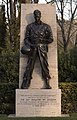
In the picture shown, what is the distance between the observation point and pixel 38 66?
40.9ft

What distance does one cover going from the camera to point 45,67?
1234 centimetres

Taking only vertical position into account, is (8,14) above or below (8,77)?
above

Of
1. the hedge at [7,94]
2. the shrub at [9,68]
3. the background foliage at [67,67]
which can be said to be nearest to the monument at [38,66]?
the hedge at [7,94]

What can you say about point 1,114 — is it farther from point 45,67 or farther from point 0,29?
point 0,29

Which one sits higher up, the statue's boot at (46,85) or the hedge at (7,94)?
the statue's boot at (46,85)

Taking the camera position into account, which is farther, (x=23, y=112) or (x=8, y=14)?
(x=8, y=14)

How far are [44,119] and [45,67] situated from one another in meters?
1.95

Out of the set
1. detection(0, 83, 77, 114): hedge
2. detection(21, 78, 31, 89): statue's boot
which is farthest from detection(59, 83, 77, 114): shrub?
detection(21, 78, 31, 89): statue's boot

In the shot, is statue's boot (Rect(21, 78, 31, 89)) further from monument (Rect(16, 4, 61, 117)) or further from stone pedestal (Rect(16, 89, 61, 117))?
stone pedestal (Rect(16, 89, 61, 117))

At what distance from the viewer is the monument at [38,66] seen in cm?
1192

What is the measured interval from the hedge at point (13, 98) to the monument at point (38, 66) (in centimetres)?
93

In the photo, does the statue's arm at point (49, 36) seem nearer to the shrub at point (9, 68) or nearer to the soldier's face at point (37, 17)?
the soldier's face at point (37, 17)

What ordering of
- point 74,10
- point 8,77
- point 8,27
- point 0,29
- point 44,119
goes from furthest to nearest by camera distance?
point 74,10
point 8,27
point 0,29
point 8,77
point 44,119

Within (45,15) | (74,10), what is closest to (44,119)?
(45,15)
